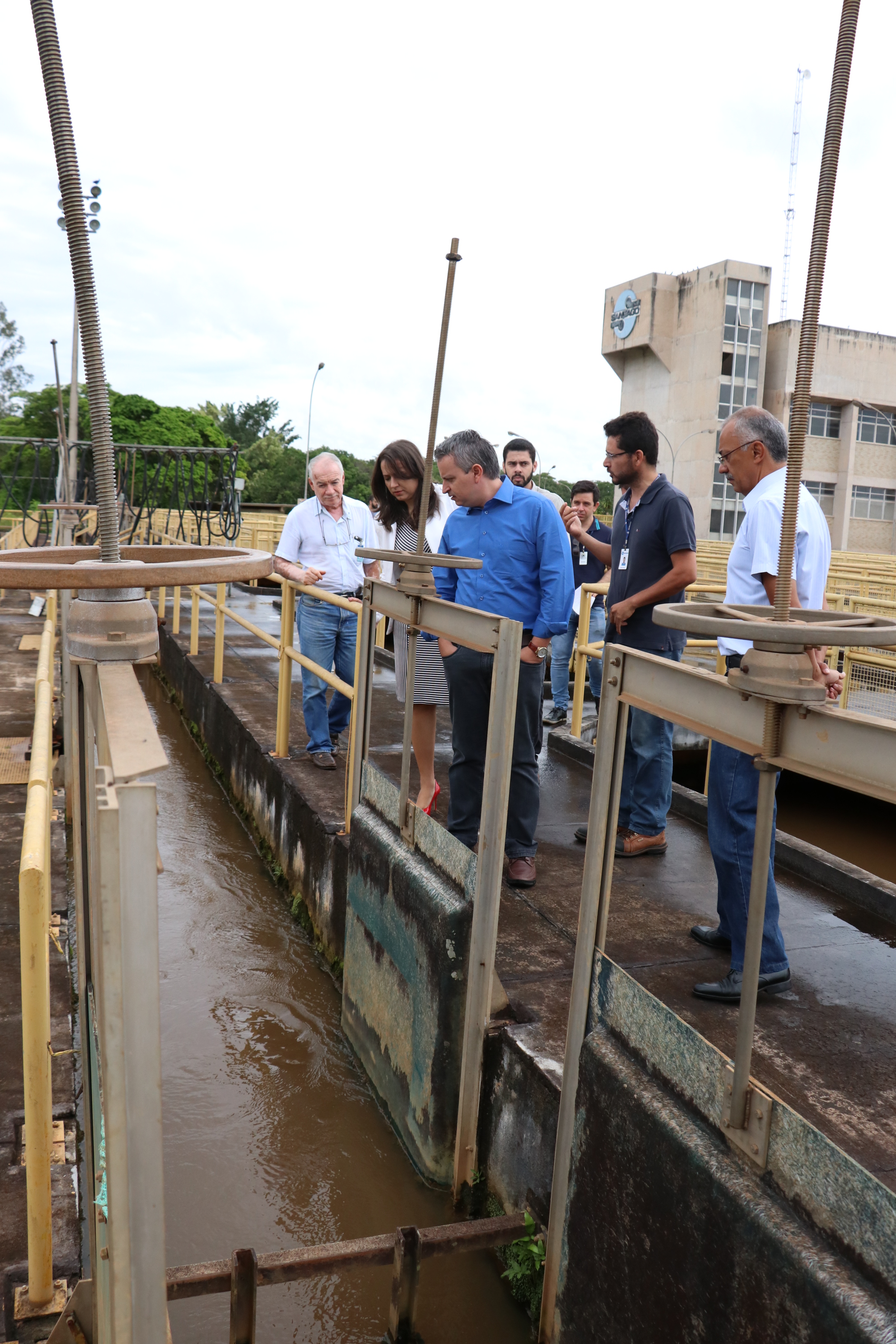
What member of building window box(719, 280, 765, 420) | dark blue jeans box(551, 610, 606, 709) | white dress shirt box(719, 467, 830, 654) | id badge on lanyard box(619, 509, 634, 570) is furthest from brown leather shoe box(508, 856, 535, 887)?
building window box(719, 280, 765, 420)

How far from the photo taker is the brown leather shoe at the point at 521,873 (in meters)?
3.83

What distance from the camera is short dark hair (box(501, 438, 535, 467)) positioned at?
6.17 m

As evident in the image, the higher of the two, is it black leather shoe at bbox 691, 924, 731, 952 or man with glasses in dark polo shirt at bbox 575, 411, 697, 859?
man with glasses in dark polo shirt at bbox 575, 411, 697, 859

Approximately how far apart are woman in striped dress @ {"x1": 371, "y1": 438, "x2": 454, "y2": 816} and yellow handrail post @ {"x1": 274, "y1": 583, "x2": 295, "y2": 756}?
1.14 meters

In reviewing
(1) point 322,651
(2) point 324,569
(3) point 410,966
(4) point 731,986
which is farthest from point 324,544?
(4) point 731,986

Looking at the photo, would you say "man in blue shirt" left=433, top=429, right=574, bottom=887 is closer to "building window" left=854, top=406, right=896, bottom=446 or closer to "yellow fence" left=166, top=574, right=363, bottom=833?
"yellow fence" left=166, top=574, right=363, bottom=833

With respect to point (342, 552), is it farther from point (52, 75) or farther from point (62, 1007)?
point (52, 75)

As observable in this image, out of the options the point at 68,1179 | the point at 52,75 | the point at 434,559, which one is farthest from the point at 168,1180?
the point at 52,75

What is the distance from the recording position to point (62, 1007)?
9.99 feet

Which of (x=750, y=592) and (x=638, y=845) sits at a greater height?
(x=750, y=592)

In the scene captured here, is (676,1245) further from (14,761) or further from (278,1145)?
(14,761)

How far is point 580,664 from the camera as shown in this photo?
19.8ft

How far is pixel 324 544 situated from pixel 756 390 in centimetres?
4664

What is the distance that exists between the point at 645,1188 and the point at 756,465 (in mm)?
1924
